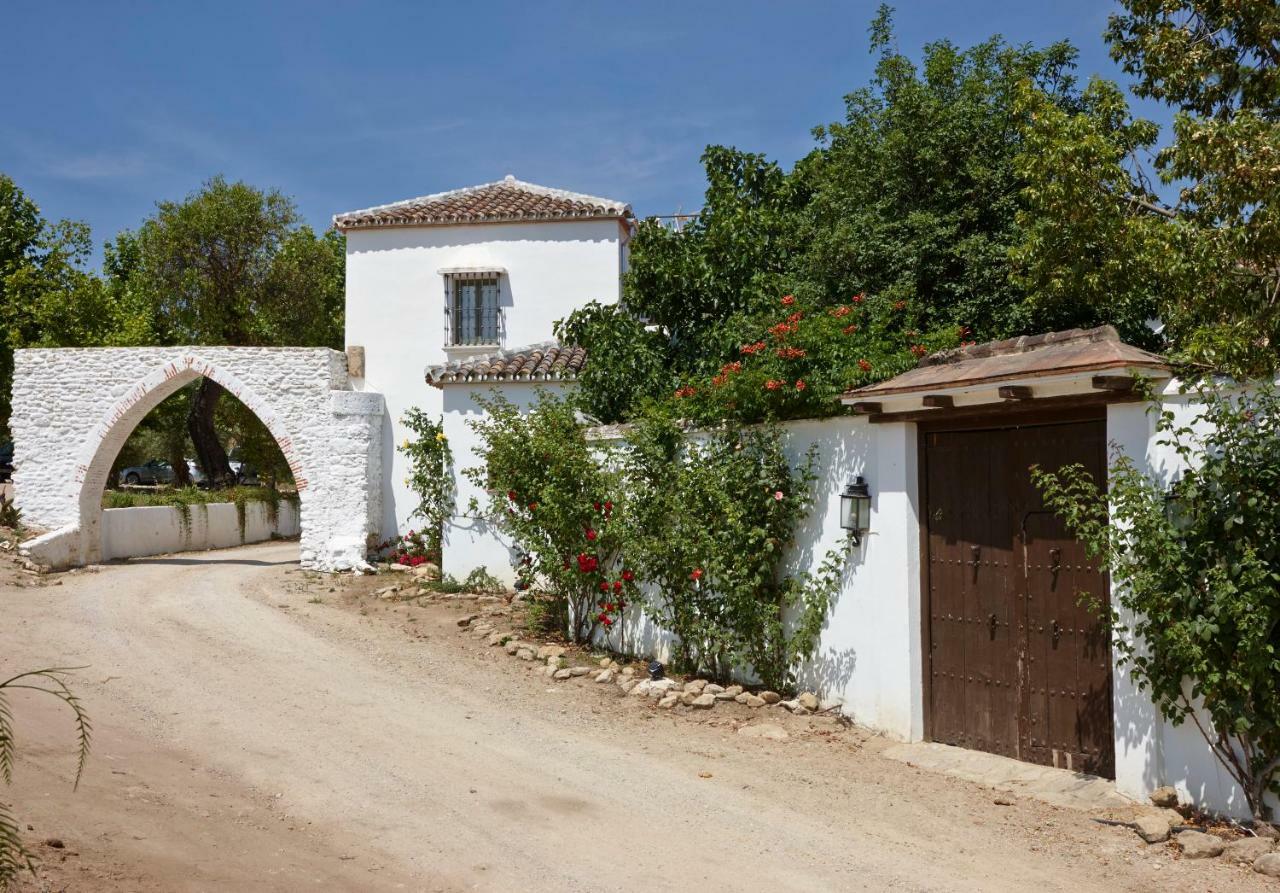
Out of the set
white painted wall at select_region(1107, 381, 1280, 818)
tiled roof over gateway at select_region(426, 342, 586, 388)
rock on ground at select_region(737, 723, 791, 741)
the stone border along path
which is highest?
tiled roof over gateway at select_region(426, 342, 586, 388)

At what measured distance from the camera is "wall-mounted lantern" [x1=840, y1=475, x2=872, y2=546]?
8.00 meters

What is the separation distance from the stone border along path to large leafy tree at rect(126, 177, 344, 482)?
14.3 metres

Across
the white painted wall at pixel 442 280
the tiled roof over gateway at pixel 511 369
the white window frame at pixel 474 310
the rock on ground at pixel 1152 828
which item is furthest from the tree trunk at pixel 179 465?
the rock on ground at pixel 1152 828

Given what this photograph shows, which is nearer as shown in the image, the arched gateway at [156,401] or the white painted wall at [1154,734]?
the white painted wall at [1154,734]

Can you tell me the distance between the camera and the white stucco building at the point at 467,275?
19.9 m

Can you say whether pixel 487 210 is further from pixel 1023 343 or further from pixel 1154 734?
pixel 1154 734

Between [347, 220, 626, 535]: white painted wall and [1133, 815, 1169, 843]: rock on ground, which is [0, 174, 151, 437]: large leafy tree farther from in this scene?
[1133, 815, 1169, 843]: rock on ground

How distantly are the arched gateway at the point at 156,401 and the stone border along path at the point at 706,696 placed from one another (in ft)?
8.09

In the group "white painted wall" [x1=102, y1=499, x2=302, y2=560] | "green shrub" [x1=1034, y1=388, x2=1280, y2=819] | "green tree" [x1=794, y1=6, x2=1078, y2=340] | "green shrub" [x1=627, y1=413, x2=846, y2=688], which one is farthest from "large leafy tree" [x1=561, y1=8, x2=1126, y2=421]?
"white painted wall" [x1=102, y1=499, x2=302, y2=560]

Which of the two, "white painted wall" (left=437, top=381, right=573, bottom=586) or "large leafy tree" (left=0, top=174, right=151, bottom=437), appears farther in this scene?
"large leafy tree" (left=0, top=174, right=151, bottom=437)

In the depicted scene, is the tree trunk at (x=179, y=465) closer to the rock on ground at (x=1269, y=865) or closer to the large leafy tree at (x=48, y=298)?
the large leafy tree at (x=48, y=298)

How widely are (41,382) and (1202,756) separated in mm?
18189

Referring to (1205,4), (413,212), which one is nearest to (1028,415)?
(1205,4)

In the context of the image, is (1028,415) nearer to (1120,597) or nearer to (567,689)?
(1120,597)
